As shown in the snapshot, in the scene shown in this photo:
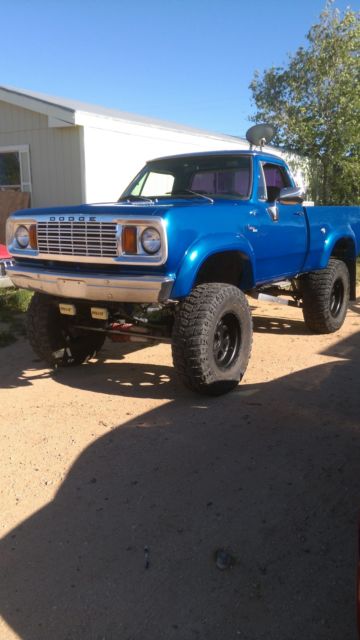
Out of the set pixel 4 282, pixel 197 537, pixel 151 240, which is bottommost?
pixel 197 537

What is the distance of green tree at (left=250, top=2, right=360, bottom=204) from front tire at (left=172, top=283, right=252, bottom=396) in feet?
47.4

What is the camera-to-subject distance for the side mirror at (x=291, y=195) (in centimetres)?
520

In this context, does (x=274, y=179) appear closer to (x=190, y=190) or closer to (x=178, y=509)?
(x=190, y=190)

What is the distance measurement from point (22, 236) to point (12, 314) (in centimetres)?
311

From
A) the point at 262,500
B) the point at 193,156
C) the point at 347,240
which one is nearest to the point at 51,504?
the point at 262,500

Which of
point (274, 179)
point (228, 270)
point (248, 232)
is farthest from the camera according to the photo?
point (274, 179)

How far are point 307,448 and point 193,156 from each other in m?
3.35

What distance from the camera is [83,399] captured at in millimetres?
4547

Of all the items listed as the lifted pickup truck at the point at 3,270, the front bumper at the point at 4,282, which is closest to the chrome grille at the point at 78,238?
the lifted pickup truck at the point at 3,270

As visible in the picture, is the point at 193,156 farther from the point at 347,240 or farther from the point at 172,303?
the point at 347,240

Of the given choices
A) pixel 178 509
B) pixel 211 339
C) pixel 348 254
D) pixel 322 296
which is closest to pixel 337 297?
pixel 348 254

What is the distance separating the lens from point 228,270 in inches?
200

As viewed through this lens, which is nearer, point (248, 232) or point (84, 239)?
point (84, 239)

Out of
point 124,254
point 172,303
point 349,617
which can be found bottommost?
point 349,617
